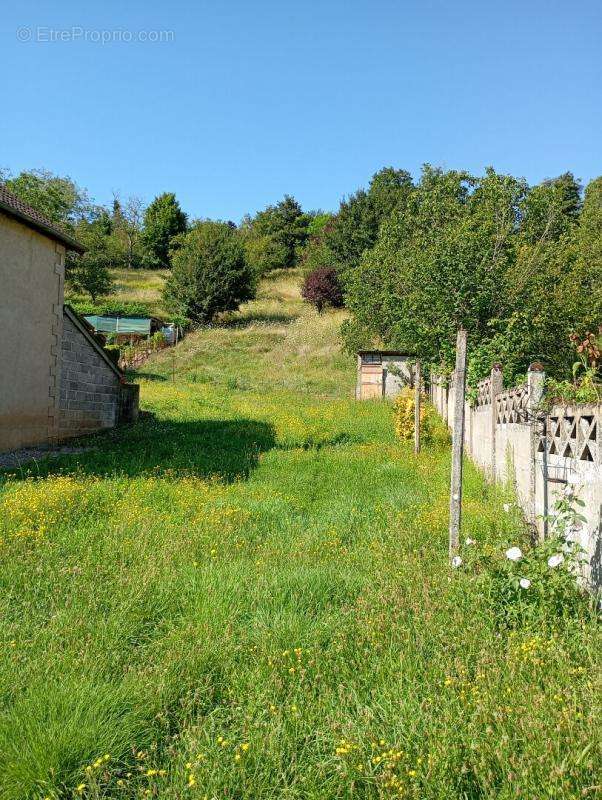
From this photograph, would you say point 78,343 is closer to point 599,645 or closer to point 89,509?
point 89,509

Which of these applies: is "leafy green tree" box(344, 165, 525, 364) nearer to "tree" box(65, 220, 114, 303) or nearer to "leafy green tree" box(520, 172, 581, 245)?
"leafy green tree" box(520, 172, 581, 245)

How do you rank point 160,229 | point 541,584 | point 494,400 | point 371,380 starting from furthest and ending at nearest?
point 160,229
point 371,380
point 494,400
point 541,584

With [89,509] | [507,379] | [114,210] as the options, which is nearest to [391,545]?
[89,509]

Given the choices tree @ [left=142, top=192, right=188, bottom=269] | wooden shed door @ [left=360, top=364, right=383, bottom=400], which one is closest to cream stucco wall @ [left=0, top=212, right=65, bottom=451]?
wooden shed door @ [left=360, top=364, right=383, bottom=400]

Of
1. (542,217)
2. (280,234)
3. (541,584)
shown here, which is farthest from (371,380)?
(280,234)

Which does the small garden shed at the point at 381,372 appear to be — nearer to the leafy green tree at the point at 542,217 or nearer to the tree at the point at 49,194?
the leafy green tree at the point at 542,217

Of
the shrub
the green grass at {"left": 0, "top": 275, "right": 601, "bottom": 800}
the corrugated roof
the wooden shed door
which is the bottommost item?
the green grass at {"left": 0, "top": 275, "right": 601, "bottom": 800}

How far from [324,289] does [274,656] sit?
130 feet

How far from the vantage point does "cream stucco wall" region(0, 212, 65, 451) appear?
1098 centimetres

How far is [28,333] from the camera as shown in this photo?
11.6 metres

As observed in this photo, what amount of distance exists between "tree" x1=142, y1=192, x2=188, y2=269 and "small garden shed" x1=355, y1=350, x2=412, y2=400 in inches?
1694

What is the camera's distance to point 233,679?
10.6 ft

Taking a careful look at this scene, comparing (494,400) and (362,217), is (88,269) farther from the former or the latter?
(494,400)

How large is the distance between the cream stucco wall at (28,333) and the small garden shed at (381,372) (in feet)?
45.7
